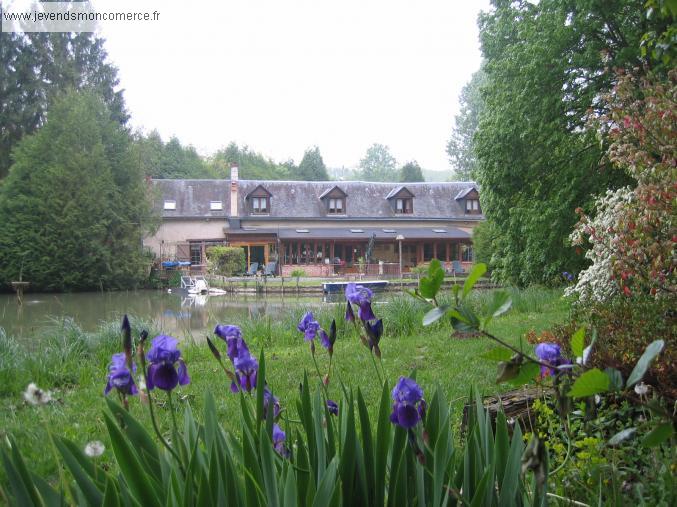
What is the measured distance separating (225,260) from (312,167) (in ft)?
74.7

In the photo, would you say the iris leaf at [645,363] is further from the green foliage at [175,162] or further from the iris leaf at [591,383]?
the green foliage at [175,162]

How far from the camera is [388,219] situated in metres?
34.9

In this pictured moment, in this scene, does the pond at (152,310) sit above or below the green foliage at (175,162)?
below

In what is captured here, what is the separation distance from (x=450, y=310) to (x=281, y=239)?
101 feet

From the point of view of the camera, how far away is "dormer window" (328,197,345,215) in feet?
114

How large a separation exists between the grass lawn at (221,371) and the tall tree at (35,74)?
86.6ft

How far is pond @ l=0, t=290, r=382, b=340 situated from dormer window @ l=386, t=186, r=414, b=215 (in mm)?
16088

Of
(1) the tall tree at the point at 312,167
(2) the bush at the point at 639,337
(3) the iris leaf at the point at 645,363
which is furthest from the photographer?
(1) the tall tree at the point at 312,167

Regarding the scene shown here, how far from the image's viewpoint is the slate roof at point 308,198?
111 ft

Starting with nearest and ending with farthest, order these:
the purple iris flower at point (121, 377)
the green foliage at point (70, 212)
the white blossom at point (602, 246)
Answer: the purple iris flower at point (121, 377) < the white blossom at point (602, 246) < the green foliage at point (70, 212)

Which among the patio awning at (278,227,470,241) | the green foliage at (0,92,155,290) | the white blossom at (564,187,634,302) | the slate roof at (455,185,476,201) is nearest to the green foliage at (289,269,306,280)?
the patio awning at (278,227,470,241)

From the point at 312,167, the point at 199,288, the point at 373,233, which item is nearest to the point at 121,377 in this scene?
the point at 199,288

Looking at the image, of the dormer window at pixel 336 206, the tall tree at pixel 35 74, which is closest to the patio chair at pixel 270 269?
the dormer window at pixel 336 206

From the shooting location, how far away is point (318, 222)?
34.3 m
